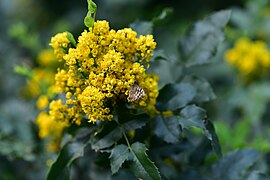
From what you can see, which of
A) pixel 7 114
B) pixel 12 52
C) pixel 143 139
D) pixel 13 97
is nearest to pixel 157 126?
pixel 143 139

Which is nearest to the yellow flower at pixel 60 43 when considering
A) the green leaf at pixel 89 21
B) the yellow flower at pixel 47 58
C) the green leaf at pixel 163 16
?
the green leaf at pixel 89 21

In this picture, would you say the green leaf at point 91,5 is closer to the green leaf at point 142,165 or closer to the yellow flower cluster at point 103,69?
the yellow flower cluster at point 103,69

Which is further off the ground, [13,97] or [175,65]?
[13,97]

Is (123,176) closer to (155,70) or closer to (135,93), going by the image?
(135,93)

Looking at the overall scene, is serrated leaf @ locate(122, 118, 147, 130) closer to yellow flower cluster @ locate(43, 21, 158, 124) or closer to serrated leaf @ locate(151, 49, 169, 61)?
yellow flower cluster @ locate(43, 21, 158, 124)

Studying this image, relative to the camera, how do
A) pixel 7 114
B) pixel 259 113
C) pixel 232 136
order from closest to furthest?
1. pixel 232 136
2. pixel 7 114
3. pixel 259 113

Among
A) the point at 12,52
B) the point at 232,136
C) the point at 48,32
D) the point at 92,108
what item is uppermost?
the point at 48,32

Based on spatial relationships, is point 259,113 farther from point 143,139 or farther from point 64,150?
point 64,150
